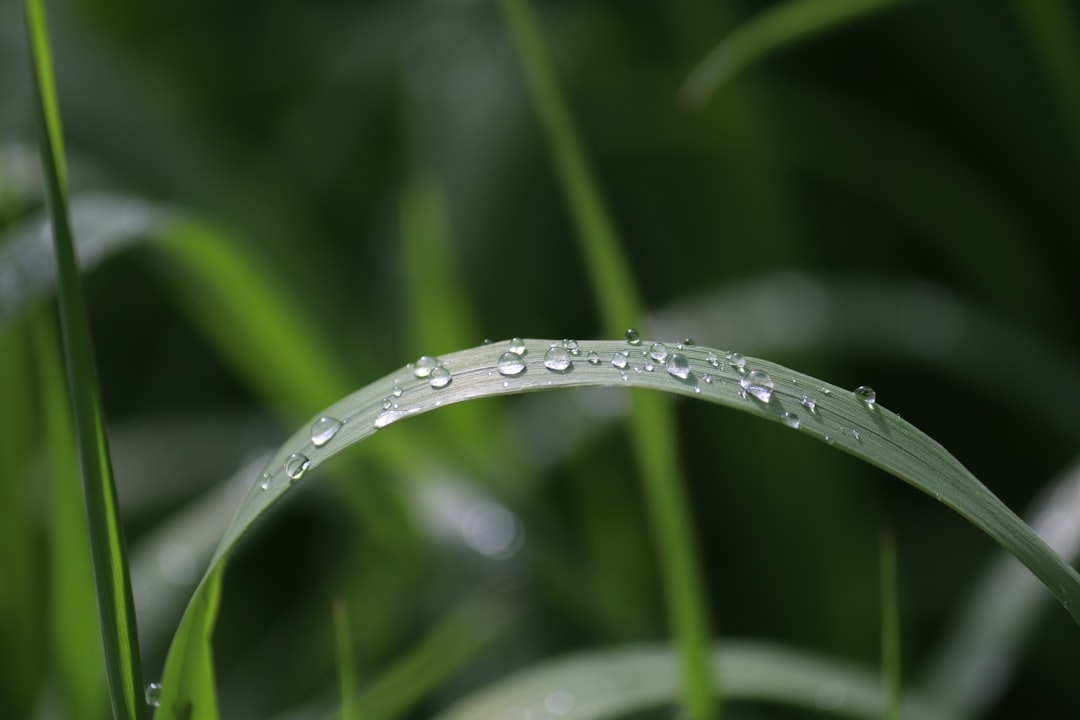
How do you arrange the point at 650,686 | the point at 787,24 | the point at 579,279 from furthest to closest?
the point at 579,279 < the point at 787,24 < the point at 650,686

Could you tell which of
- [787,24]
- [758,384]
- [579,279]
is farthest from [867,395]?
[579,279]

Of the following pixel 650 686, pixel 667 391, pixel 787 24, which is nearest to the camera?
pixel 667 391

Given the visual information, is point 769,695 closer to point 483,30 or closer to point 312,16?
point 483,30

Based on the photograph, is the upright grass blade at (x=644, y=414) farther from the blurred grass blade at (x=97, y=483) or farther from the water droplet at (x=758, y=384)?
the blurred grass blade at (x=97, y=483)

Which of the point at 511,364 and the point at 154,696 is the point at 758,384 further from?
the point at 154,696

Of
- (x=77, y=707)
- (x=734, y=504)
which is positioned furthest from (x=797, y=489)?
(x=77, y=707)

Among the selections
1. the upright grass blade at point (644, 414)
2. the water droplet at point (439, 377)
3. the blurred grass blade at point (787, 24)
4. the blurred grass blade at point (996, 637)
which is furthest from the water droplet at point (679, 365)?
the blurred grass blade at point (996, 637)
